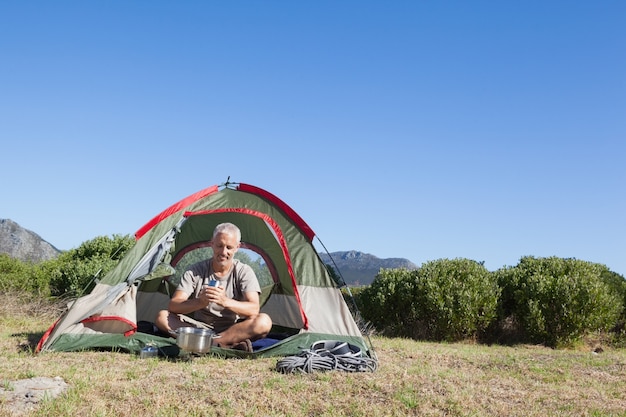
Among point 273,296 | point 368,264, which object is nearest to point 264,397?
point 273,296

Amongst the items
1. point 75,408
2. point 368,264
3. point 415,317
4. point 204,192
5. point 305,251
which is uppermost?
point 368,264

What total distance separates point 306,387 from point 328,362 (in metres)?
0.69

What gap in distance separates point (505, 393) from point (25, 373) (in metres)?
3.95

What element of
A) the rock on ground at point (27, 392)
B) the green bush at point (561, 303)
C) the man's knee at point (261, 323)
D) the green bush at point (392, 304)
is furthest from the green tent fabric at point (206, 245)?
the green bush at point (561, 303)

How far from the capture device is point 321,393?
4.45m

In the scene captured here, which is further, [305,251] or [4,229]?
[4,229]

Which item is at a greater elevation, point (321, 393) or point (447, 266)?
point (447, 266)

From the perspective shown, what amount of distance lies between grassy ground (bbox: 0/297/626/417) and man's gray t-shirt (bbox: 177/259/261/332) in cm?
79

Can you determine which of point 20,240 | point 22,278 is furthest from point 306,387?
point 20,240

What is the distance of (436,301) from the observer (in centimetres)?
976

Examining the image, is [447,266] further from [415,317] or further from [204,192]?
[204,192]

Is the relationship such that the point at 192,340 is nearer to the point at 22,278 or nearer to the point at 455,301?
the point at 455,301

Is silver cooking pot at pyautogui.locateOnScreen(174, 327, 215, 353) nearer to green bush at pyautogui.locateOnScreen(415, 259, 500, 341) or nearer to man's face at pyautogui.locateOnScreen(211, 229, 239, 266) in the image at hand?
man's face at pyautogui.locateOnScreen(211, 229, 239, 266)

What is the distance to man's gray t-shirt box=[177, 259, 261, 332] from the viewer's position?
626 centimetres
